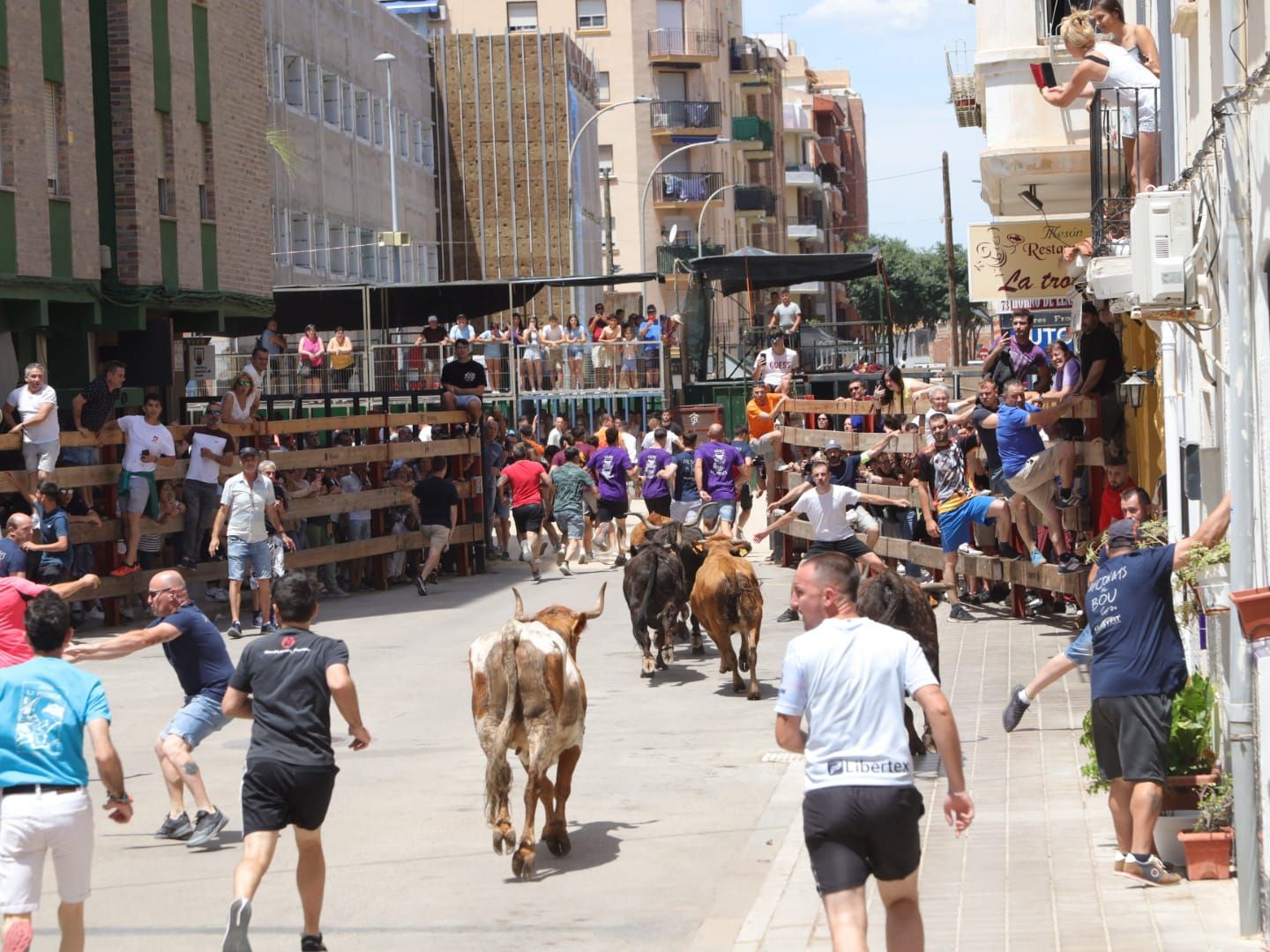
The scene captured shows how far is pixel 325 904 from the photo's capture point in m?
9.85

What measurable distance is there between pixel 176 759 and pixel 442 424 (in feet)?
57.5

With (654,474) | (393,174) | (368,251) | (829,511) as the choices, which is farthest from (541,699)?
(368,251)

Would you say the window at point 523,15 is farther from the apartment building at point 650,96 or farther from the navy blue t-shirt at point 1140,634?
the navy blue t-shirt at point 1140,634

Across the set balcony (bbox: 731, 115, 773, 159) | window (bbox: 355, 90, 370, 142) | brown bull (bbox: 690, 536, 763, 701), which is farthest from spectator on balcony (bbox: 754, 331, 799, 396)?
balcony (bbox: 731, 115, 773, 159)

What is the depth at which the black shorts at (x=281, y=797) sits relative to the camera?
8477 mm

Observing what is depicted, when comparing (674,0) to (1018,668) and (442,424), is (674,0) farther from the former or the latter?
(1018,668)

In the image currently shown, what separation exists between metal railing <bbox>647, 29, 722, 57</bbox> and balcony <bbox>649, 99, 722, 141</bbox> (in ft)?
7.00

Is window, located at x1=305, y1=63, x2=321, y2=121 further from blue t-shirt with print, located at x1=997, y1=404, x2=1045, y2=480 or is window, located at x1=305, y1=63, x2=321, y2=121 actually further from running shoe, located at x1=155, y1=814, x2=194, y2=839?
running shoe, located at x1=155, y1=814, x2=194, y2=839

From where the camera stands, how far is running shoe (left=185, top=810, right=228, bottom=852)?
1117cm

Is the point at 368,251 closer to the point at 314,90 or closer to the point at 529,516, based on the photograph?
the point at 314,90

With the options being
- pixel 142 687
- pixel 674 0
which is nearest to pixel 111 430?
pixel 142 687

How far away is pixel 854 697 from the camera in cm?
700

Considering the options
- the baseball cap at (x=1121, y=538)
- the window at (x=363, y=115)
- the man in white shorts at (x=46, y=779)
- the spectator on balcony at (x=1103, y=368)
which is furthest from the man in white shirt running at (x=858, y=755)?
the window at (x=363, y=115)

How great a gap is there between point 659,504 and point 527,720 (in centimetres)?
1523
